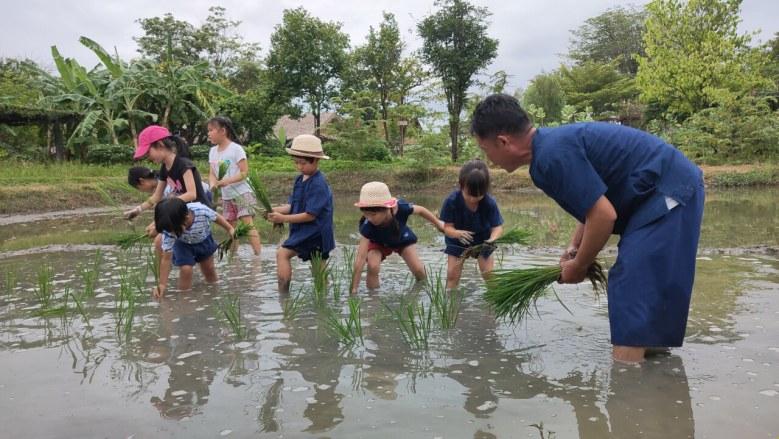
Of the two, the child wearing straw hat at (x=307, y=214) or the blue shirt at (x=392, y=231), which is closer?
the child wearing straw hat at (x=307, y=214)

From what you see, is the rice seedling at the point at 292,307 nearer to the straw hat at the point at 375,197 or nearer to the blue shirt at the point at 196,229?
the straw hat at the point at 375,197

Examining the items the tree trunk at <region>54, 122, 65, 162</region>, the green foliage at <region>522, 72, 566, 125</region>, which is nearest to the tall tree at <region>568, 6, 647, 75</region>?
the green foliage at <region>522, 72, 566, 125</region>

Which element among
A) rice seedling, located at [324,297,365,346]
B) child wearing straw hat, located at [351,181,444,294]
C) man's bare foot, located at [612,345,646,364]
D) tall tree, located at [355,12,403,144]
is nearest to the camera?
man's bare foot, located at [612,345,646,364]

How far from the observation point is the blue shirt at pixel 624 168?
2.65m

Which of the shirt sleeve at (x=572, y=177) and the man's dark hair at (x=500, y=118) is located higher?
the man's dark hair at (x=500, y=118)

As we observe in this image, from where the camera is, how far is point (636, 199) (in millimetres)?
2834

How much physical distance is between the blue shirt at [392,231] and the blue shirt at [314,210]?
1.01ft

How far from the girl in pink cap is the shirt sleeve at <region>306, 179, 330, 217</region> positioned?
109 cm

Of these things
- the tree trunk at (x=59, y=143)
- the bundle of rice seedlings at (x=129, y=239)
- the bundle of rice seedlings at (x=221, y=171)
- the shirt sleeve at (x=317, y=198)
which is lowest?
the bundle of rice seedlings at (x=129, y=239)

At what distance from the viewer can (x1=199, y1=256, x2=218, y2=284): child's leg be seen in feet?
17.3

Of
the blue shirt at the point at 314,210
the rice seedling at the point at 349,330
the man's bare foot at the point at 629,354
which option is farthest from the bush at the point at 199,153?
the man's bare foot at the point at 629,354

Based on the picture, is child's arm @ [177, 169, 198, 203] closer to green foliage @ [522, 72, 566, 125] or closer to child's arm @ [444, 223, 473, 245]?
child's arm @ [444, 223, 473, 245]

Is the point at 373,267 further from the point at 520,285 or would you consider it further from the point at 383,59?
the point at 383,59

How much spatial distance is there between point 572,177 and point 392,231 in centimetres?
251
